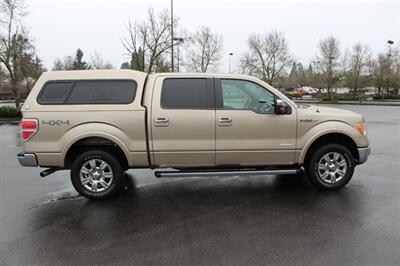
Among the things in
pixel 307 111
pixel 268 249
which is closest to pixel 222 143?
pixel 307 111

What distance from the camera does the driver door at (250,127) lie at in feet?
16.2

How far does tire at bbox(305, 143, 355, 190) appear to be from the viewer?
5.12 m

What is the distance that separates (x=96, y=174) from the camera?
491cm

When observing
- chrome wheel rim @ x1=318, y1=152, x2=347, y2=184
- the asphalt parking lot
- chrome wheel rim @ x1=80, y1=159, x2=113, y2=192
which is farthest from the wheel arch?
chrome wheel rim @ x1=80, y1=159, x2=113, y2=192

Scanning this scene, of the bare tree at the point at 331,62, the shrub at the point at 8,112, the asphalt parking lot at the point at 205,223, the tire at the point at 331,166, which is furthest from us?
the bare tree at the point at 331,62

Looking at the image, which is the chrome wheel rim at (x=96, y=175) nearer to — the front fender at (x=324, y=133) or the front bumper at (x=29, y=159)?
the front bumper at (x=29, y=159)

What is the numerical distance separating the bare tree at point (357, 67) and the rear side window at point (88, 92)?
126ft

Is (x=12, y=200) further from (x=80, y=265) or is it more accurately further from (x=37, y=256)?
(x=80, y=265)

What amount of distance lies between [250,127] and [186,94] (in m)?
1.17

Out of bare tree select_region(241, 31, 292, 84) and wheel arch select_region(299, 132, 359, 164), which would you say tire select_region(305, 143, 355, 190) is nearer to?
wheel arch select_region(299, 132, 359, 164)

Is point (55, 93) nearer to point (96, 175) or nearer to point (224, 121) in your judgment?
point (96, 175)

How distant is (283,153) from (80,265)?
135 inches

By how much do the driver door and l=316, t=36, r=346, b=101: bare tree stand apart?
116 ft

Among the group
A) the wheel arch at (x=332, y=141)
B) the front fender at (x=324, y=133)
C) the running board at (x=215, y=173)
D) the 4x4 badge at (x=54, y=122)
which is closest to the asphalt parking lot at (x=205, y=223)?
the running board at (x=215, y=173)
